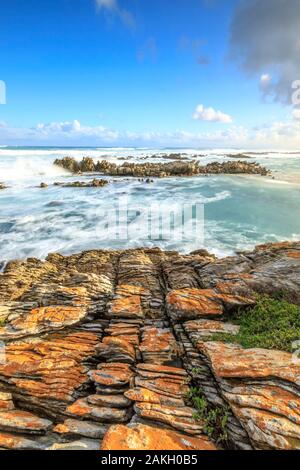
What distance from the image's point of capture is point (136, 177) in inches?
2018

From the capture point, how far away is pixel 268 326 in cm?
698

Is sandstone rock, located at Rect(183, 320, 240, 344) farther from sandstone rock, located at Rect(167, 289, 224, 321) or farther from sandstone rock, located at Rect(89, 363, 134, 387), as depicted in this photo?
sandstone rock, located at Rect(89, 363, 134, 387)

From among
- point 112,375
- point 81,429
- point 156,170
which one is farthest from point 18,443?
point 156,170

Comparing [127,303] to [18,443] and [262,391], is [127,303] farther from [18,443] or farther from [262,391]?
[262,391]

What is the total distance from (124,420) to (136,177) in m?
48.4

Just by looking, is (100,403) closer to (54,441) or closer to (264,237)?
(54,441)

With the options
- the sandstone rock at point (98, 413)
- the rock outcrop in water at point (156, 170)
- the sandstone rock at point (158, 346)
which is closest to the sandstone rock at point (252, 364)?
the sandstone rock at point (158, 346)

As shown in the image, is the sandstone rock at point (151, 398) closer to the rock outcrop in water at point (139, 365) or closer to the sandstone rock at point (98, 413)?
the rock outcrop in water at point (139, 365)

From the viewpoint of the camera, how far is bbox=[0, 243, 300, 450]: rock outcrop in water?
447 centimetres

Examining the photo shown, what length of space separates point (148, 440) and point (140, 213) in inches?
944

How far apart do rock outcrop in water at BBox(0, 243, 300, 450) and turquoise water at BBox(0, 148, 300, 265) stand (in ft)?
26.3

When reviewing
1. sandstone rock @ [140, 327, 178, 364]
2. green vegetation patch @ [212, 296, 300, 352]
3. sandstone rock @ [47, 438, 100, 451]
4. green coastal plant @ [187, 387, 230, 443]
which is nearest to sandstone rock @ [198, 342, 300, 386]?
green vegetation patch @ [212, 296, 300, 352]
